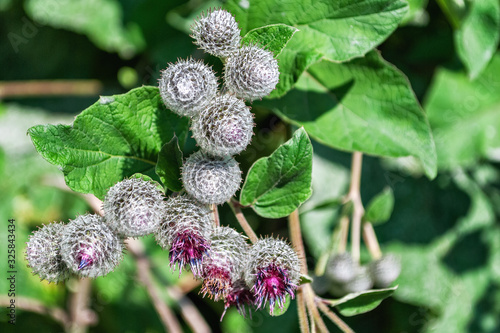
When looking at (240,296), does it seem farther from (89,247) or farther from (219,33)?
(219,33)

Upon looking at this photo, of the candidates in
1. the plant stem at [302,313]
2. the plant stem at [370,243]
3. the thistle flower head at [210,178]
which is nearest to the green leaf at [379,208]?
the plant stem at [370,243]

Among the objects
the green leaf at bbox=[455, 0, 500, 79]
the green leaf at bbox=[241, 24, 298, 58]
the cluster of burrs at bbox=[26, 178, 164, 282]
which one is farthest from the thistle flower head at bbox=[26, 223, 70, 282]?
the green leaf at bbox=[455, 0, 500, 79]

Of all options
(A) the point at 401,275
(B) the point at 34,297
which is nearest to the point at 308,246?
(A) the point at 401,275

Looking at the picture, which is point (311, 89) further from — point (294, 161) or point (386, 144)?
point (294, 161)

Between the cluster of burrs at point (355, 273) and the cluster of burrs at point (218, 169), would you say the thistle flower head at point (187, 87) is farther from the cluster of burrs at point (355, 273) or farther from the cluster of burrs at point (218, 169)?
the cluster of burrs at point (355, 273)

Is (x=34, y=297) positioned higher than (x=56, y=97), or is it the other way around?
(x=56, y=97)

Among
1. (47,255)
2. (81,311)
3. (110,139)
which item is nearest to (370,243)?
(110,139)

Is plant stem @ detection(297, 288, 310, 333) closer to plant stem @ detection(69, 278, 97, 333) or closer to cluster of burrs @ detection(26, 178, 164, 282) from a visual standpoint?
cluster of burrs @ detection(26, 178, 164, 282)
